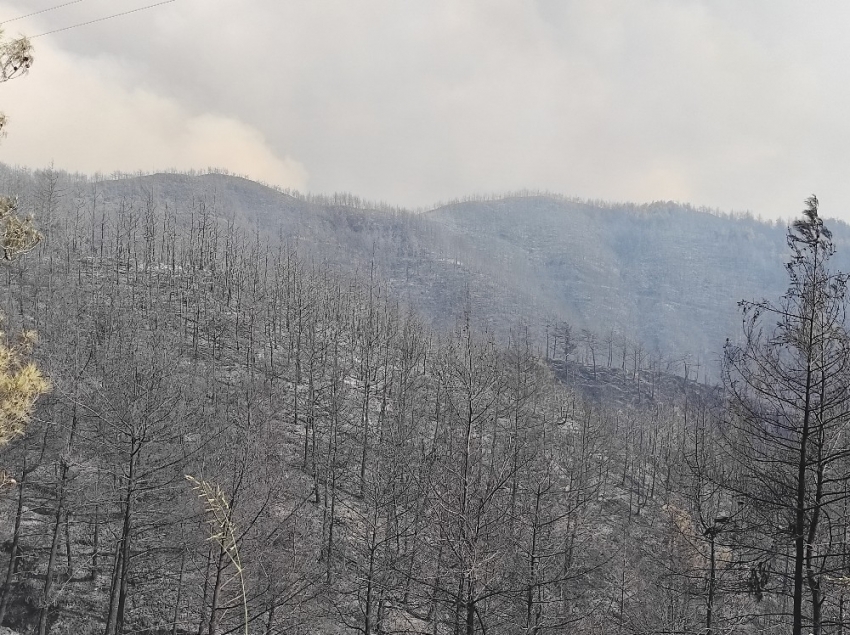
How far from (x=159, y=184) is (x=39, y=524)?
197 m

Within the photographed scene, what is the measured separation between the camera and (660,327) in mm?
187625

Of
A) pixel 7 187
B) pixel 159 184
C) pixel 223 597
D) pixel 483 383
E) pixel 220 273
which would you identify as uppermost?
pixel 159 184

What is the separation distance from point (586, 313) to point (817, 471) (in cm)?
18958

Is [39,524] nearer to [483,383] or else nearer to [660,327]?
[483,383]

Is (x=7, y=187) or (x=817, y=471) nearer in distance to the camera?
(x=817, y=471)

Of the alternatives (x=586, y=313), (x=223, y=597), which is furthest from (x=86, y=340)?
(x=586, y=313)

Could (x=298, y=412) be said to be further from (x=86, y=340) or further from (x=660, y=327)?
(x=660, y=327)

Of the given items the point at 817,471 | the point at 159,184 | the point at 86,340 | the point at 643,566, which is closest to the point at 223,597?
the point at 817,471

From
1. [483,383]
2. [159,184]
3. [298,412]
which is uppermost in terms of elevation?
[159,184]

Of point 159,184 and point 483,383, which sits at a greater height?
point 159,184

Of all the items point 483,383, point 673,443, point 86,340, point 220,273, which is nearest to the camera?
point 483,383

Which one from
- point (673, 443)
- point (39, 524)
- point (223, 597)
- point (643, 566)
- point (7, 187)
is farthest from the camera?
point (7, 187)

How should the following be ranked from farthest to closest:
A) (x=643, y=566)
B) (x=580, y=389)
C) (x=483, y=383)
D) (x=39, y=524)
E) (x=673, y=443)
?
(x=580, y=389), (x=673, y=443), (x=643, y=566), (x=39, y=524), (x=483, y=383)

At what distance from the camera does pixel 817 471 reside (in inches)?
324
